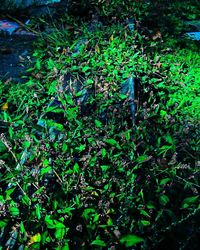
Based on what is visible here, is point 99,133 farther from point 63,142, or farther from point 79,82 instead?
point 79,82

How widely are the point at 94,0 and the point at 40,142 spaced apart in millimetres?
4145

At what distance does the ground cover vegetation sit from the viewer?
1864 mm

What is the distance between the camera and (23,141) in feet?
7.70

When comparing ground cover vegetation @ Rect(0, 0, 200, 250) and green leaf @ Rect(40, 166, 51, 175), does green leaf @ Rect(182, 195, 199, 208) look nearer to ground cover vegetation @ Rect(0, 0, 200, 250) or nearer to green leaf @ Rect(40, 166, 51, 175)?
ground cover vegetation @ Rect(0, 0, 200, 250)

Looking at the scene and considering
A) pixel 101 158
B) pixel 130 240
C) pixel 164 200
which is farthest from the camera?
pixel 101 158

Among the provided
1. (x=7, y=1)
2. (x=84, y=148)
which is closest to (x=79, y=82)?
(x=84, y=148)

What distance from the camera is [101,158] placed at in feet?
7.55

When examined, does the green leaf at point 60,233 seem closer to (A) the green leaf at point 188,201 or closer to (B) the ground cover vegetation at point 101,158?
(B) the ground cover vegetation at point 101,158

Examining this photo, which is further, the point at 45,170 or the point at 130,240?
the point at 45,170

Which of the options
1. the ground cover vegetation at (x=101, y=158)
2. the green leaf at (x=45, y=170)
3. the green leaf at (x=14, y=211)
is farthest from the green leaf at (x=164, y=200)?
the green leaf at (x=14, y=211)

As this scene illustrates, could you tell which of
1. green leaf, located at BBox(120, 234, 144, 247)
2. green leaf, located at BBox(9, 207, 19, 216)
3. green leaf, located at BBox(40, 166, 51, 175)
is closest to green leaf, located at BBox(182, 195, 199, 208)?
green leaf, located at BBox(120, 234, 144, 247)

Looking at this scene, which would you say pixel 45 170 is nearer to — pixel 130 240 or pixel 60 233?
pixel 60 233

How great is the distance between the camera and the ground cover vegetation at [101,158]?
6.12 ft

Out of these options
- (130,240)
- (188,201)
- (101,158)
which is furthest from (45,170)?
(188,201)
